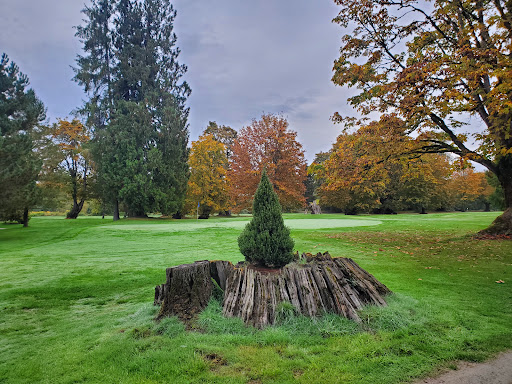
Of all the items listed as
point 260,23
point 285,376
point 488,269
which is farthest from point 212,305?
point 260,23

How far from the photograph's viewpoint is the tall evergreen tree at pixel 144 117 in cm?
2809

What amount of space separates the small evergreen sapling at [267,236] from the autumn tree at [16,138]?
49.5ft

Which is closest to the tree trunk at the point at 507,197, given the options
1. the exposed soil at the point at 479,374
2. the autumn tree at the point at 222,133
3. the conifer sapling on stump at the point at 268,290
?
the conifer sapling on stump at the point at 268,290

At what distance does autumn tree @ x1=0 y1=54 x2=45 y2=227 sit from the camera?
13852 mm

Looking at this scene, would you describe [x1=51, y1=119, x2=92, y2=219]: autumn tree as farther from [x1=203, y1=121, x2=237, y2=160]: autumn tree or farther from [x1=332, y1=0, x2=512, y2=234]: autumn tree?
[x1=332, y1=0, x2=512, y2=234]: autumn tree

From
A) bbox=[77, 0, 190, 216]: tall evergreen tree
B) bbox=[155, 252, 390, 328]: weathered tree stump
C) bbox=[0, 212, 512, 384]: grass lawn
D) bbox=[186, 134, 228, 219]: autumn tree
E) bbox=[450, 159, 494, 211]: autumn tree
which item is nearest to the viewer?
bbox=[0, 212, 512, 384]: grass lawn

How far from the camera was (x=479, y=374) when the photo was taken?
2.36m

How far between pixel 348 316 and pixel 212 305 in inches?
68.0

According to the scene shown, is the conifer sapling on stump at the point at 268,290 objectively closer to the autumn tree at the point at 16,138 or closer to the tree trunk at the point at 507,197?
the tree trunk at the point at 507,197

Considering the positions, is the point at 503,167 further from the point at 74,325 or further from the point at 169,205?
the point at 169,205

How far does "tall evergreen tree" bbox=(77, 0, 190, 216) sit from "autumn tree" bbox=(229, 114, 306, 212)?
6670 millimetres

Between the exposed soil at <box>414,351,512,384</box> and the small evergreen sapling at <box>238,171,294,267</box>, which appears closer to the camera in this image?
the exposed soil at <box>414,351,512,384</box>

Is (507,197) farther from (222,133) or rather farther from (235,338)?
(222,133)

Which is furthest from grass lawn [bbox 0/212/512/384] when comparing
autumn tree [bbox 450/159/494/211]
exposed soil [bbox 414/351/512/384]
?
autumn tree [bbox 450/159/494/211]
